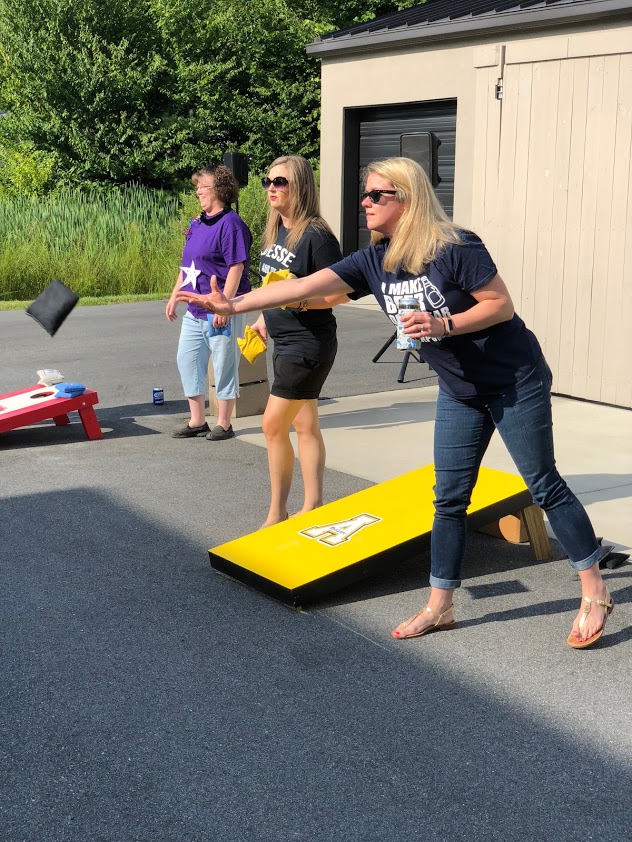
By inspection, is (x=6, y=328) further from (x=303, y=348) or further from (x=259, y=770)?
(x=259, y=770)

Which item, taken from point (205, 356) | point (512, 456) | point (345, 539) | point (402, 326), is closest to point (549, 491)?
point (512, 456)

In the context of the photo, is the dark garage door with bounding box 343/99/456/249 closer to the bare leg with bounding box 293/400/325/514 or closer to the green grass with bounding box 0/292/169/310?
the green grass with bounding box 0/292/169/310

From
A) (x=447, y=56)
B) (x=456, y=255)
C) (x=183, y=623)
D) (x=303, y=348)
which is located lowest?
(x=183, y=623)

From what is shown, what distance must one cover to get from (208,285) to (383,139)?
11.7m

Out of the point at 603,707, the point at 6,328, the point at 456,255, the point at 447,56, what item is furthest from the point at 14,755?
the point at 447,56

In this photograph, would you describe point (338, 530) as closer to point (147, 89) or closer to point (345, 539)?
point (345, 539)

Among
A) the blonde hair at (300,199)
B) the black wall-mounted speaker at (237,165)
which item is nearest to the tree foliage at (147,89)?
the black wall-mounted speaker at (237,165)

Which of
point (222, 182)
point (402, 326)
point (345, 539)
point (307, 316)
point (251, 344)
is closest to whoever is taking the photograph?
point (402, 326)

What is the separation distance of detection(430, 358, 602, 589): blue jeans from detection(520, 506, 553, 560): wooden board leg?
1.13 m

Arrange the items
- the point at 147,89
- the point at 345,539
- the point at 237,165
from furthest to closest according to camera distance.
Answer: the point at 147,89 < the point at 237,165 < the point at 345,539

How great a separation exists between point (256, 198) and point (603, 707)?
689 inches

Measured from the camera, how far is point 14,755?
11.8 feet

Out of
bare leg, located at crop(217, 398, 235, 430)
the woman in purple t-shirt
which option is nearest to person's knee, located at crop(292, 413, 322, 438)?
the woman in purple t-shirt

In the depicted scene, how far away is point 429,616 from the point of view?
455 cm
